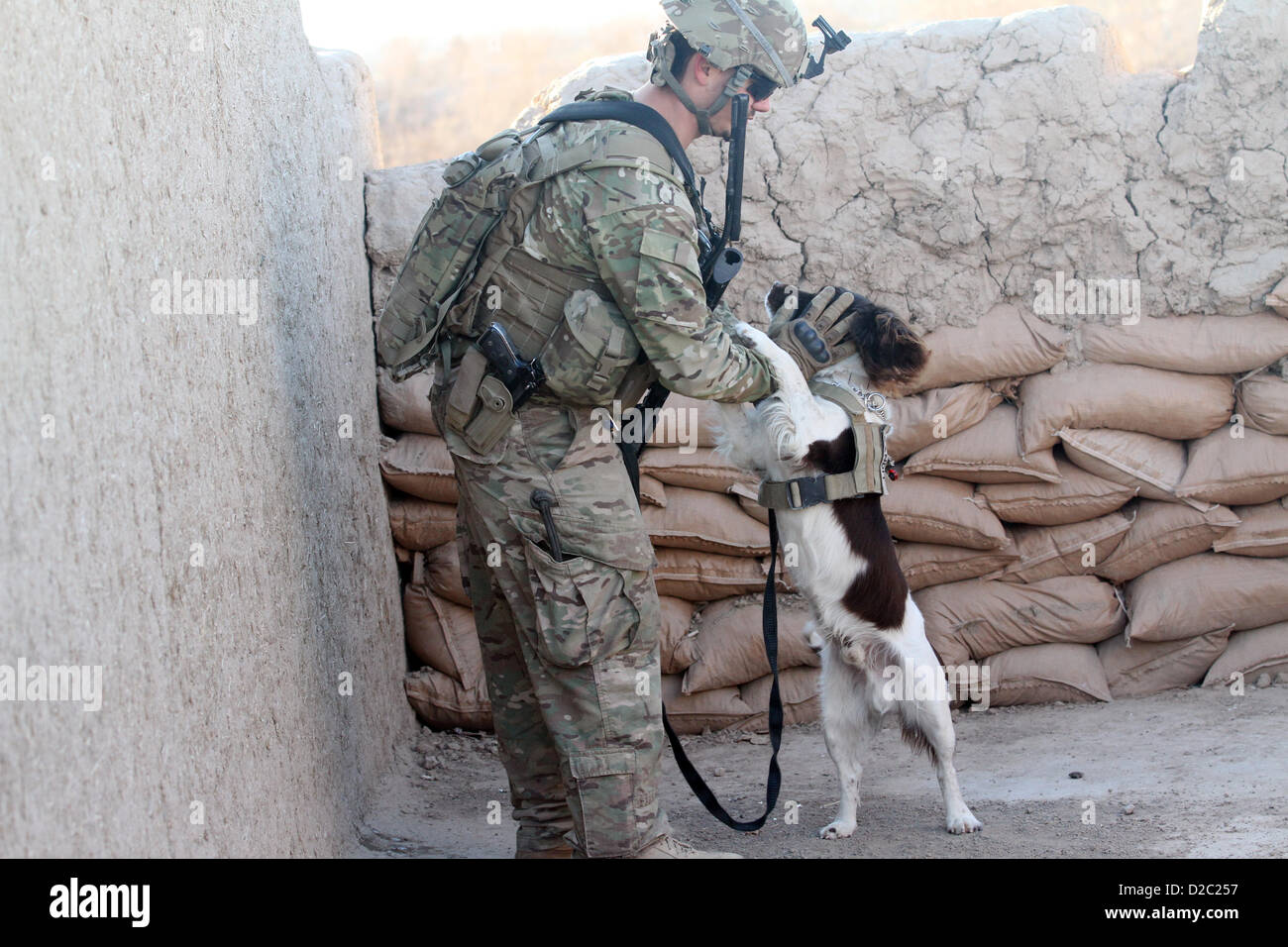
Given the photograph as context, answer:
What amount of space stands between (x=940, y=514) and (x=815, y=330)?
1.23 meters

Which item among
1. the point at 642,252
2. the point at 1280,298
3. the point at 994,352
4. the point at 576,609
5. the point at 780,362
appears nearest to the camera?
the point at 642,252

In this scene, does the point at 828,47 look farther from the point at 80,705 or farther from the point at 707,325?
the point at 80,705

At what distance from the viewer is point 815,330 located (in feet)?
11.5

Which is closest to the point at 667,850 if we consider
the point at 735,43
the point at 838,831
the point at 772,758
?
the point at 772,758

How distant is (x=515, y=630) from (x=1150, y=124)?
3.33 m

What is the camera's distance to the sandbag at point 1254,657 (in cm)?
443

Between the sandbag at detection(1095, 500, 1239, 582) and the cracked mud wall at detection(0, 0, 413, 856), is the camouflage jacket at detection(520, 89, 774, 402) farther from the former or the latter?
the sandbag at detection(1095, 500, 1239, 582)

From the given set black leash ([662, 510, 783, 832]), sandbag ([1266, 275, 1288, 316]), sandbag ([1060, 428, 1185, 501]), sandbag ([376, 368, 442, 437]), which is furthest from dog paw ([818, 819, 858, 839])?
sandbag ([1266, 275, 1288, 316])

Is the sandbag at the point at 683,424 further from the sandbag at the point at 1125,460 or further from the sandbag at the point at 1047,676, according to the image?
the sandbag at the point at 1047,676

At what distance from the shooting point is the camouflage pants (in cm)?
257

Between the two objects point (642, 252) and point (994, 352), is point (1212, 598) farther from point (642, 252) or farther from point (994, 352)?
point (642, 252)

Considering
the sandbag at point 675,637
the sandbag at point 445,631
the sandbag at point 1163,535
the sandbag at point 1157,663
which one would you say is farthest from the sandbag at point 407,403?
the sandbag at point 1157,663

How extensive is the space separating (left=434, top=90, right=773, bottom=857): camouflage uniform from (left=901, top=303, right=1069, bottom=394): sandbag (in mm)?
1840

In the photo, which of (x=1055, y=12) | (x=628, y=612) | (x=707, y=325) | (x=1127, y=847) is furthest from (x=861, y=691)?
(x=1055, y=12)
